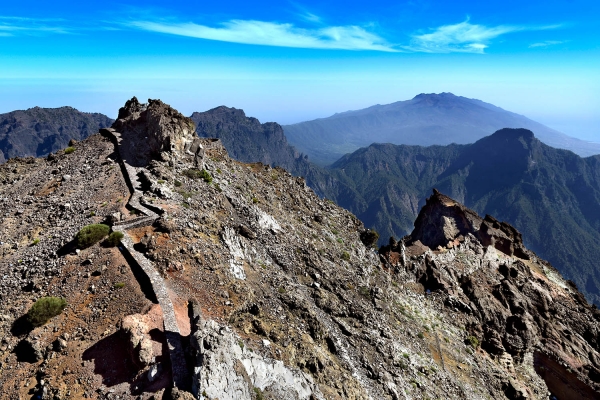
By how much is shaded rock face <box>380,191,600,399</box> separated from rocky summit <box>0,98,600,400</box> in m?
0.31

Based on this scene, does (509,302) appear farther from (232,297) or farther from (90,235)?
(90,235)

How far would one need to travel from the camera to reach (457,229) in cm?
7538

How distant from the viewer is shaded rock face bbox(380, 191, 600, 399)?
1893 inches

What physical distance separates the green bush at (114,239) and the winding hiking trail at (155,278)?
0.99ft

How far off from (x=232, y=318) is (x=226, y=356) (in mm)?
5348

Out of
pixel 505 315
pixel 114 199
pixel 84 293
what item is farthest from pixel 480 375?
pixel 114 199

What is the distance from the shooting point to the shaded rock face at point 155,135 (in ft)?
140

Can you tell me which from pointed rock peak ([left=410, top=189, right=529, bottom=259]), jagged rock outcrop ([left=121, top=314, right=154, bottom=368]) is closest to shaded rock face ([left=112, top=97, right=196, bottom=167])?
jagged rock outcrop ([left=121, top=314, right=154, bottom=368])

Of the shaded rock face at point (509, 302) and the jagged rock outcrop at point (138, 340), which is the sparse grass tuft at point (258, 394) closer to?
the jagged rock outcrop at point (138, 340)

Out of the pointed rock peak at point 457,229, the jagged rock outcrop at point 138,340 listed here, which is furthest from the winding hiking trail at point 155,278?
the pointed rock peak at point 457,229

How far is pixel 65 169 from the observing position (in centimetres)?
4334

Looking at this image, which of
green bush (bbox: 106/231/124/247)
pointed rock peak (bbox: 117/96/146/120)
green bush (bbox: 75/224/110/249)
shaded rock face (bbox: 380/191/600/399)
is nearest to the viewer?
green bush (bbox: 106/231/124/247)

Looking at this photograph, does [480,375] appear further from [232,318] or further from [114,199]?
[114,199]

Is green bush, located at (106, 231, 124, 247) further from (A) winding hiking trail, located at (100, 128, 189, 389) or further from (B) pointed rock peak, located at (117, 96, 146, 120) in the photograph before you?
(B) pointed rock peak, located at (117, 96, 146, 120)
